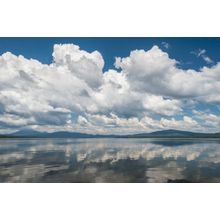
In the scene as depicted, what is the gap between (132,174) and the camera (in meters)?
21.4

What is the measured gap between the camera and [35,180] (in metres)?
19.4

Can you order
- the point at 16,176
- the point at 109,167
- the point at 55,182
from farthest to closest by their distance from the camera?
the point at 109,167 < the point at 16,176 < the point at 55,182

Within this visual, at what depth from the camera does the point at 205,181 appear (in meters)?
19.3

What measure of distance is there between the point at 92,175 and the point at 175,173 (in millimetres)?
7357

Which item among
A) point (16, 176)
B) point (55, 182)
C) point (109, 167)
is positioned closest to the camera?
point (55, 182)

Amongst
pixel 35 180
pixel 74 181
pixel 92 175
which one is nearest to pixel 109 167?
pixel 92 175

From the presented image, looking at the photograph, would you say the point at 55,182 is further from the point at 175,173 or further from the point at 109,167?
the point at 175,173

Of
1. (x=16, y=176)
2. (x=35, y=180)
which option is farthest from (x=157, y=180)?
(x=16, y=176)

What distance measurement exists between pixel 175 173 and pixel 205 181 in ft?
10.3

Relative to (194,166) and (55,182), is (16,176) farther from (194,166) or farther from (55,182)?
(194,166)

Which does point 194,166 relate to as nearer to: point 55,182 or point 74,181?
point 74,181

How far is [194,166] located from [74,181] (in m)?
13.0

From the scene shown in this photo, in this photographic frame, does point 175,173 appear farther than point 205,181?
Yes

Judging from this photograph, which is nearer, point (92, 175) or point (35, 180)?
point (35, 180)
